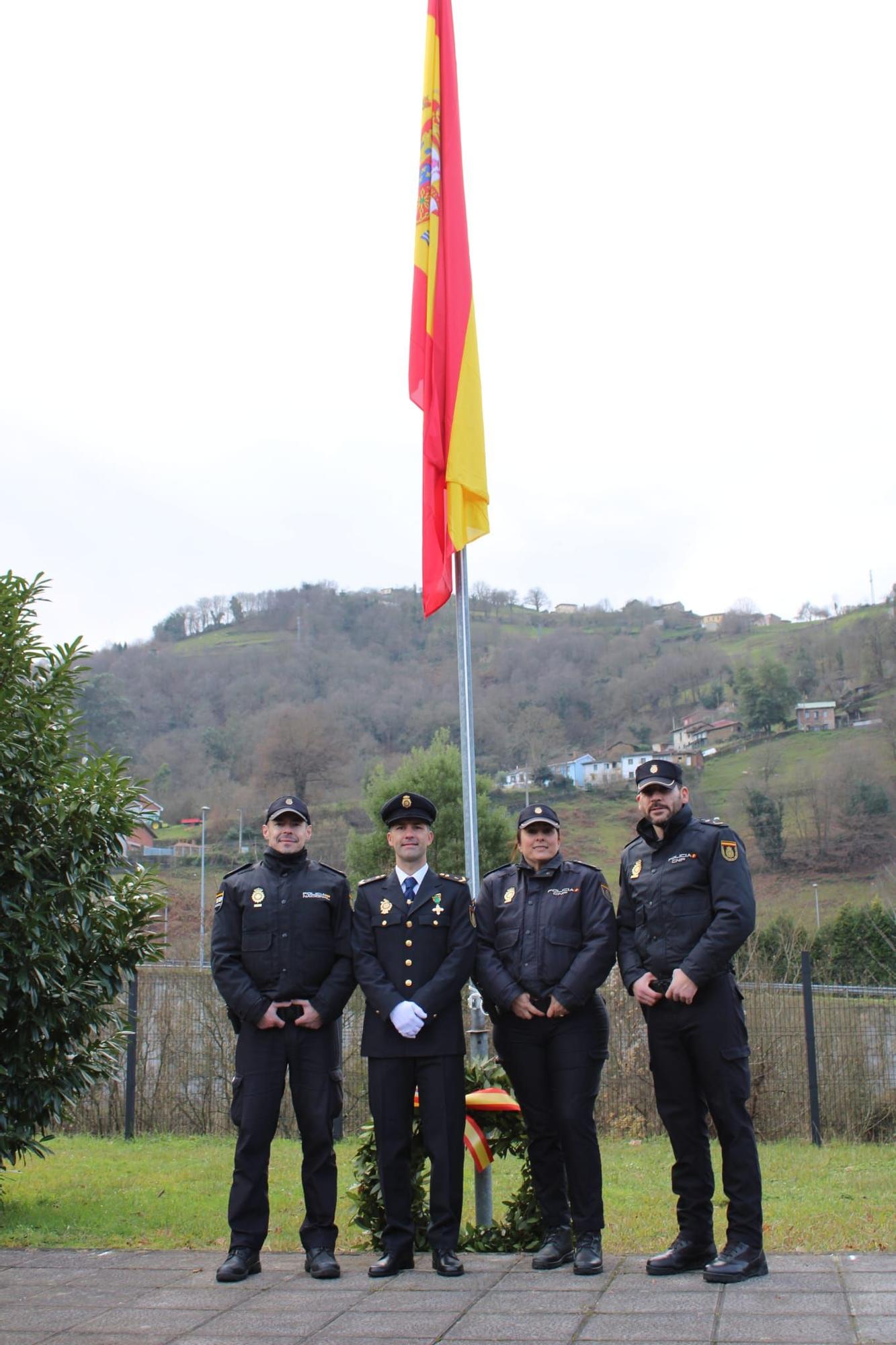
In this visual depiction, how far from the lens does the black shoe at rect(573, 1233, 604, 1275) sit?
4656 millimetres

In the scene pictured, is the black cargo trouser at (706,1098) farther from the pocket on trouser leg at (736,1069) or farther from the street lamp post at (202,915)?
the street lamp post at (202,915)

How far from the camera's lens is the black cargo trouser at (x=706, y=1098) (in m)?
4.60

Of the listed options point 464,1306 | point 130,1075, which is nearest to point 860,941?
point 130,1075

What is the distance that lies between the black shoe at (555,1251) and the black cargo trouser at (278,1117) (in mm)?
850

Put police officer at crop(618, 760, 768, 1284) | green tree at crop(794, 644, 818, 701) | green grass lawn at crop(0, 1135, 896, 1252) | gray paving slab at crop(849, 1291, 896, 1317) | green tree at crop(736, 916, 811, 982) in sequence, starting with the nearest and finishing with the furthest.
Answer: gray paving slab at crop(849, 1291, 896, 1317)
police officer at crop(618, 760, 768, 1284)
green grass lawn at crop(0, 1135, 896, 1252)
green tree at crop(736, 916, 811, 982)
green tree at crop(794, 644, 818, 701)

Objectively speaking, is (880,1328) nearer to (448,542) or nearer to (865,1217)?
(865,1217)

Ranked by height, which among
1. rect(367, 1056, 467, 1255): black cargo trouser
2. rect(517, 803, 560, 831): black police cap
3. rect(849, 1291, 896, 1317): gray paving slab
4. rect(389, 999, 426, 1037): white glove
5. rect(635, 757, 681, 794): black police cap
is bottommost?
rect(849, 1291, 896, 1317): gray paving slab

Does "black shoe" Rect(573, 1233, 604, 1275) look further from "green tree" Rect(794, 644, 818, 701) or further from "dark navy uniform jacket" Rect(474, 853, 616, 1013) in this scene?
"green tree" Rect(794, 644, 818, 701)

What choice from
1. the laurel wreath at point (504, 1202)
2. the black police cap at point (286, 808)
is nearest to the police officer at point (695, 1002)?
the laurel wreath at point (504, 1202)

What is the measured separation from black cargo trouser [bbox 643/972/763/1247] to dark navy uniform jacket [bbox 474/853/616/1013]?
0.32 m

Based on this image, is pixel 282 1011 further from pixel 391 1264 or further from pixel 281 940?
pixel 391 1264

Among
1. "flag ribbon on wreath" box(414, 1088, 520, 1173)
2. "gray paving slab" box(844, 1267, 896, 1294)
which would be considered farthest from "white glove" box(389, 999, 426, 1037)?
"gray paving slab" box(844, 1267, 896, 1294)

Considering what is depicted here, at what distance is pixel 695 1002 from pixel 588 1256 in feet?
3.48

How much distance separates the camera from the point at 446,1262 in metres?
4.76
